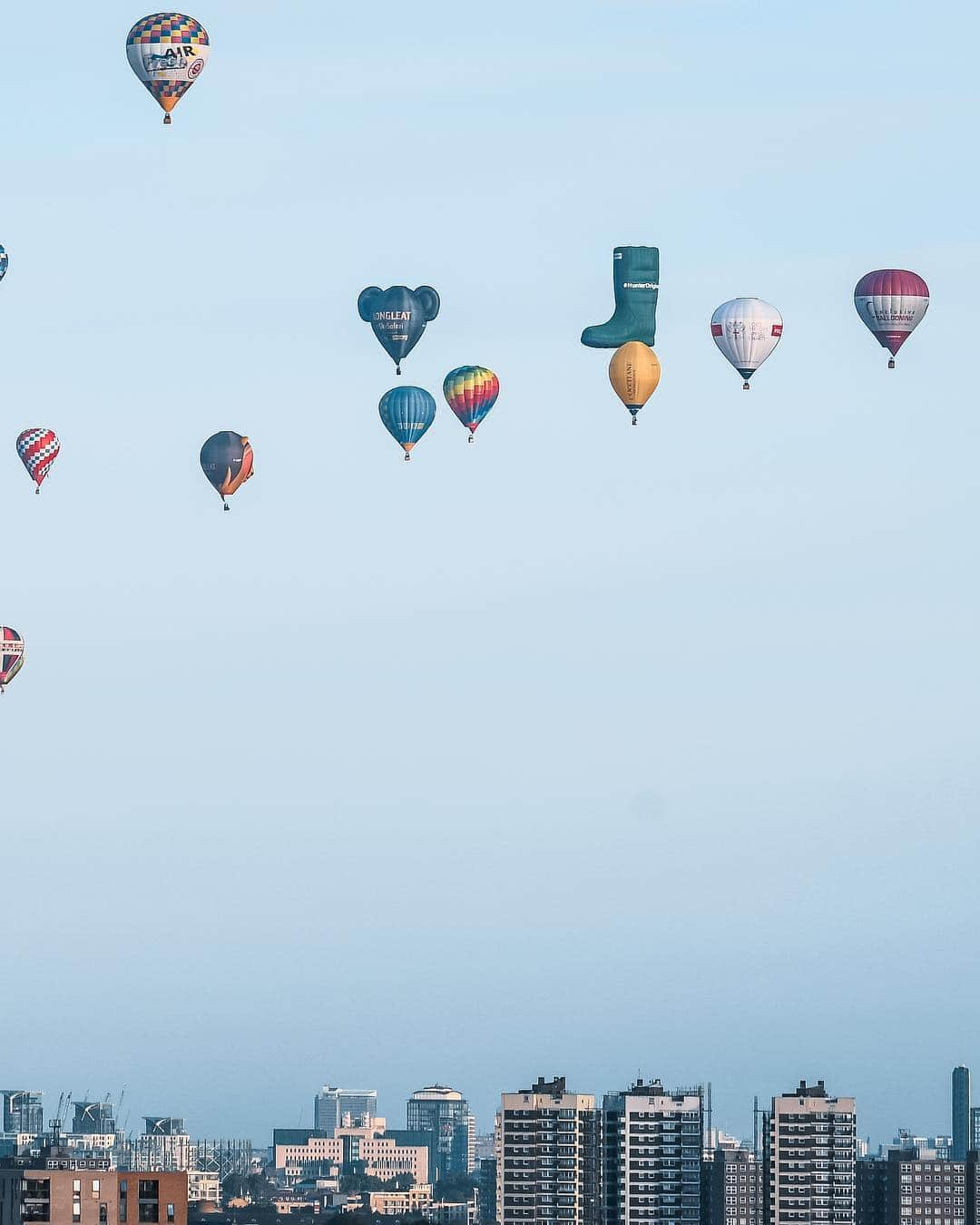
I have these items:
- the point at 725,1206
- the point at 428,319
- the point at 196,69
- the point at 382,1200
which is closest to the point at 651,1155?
the point at 725,1206

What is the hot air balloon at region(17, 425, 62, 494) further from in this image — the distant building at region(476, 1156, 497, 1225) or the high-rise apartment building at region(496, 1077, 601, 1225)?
the distant building at region(476, 1156, 497, 1225)

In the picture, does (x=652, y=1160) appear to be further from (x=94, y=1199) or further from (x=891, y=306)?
(x=94, y=1199)

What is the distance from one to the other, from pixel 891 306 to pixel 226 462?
1936 cm

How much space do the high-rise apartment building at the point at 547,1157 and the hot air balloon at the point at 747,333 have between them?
40.5m

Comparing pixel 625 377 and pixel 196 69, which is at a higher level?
pixel 196 69

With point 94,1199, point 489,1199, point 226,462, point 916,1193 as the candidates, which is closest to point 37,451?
point 226,462

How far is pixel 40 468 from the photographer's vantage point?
318ft

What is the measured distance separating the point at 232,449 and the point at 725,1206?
40.9m

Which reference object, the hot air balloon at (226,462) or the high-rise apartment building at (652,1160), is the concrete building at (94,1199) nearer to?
the hot air balloon at (226,462)

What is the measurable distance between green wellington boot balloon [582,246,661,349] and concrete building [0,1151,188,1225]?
26.3 metres

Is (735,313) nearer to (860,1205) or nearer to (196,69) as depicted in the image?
(196,69)

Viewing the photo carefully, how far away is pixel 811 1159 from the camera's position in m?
114

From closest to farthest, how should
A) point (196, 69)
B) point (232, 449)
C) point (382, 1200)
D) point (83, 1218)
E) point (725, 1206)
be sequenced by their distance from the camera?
point (83, 1218), point (196, 69), point (232, 449), point (725, 1206), point (382, 1200)

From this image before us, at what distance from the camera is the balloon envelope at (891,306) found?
8762 cm
